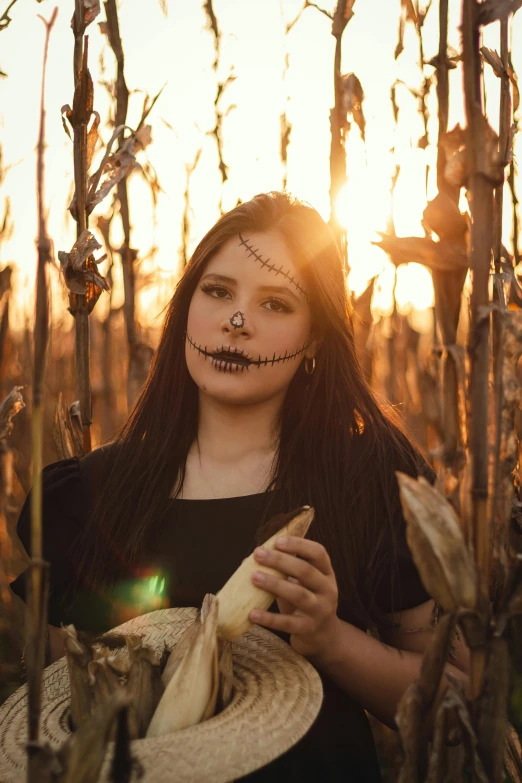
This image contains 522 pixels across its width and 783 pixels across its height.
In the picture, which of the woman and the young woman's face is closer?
the woman

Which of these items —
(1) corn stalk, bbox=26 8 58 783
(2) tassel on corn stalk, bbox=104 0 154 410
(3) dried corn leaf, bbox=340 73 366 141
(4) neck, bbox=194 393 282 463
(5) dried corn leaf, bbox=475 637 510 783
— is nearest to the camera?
(1) corn stalk, bbox=26 8 58 783

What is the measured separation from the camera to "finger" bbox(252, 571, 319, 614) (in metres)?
0.82

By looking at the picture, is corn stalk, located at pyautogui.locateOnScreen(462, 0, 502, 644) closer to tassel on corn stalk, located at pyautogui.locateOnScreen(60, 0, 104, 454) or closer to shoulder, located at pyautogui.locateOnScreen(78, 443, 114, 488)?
tassel on corn stalk, located at pyautogui.locateOnScreen(60, 0, 104, 454)

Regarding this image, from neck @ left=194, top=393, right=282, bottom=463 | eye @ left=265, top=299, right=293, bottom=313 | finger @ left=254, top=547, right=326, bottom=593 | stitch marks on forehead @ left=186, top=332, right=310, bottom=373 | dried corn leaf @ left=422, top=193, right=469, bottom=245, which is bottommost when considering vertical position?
finger @ left=254, top=547, right=326, bottom=593

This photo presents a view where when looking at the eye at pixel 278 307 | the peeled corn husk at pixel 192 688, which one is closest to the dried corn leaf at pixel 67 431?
the eye at pixel 278 307

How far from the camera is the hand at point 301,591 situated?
32.5 inches

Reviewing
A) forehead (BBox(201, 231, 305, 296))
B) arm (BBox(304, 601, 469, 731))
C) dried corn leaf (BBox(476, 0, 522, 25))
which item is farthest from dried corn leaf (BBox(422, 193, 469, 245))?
forehead (BBox(201, 231, 305, 296))

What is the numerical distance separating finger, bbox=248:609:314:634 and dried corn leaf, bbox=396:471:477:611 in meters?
0.29

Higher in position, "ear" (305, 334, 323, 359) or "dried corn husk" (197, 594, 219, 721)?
"ear" (305, 334, 323, 359)

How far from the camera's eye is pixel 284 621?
35.0 inches

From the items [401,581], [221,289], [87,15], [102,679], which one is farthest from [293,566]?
[87,15]

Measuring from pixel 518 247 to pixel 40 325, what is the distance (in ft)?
5.45

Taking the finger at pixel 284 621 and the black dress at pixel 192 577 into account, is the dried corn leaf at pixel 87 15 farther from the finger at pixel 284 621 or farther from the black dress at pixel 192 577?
the finger at pixel 284 621

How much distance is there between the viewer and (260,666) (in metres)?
0.89
